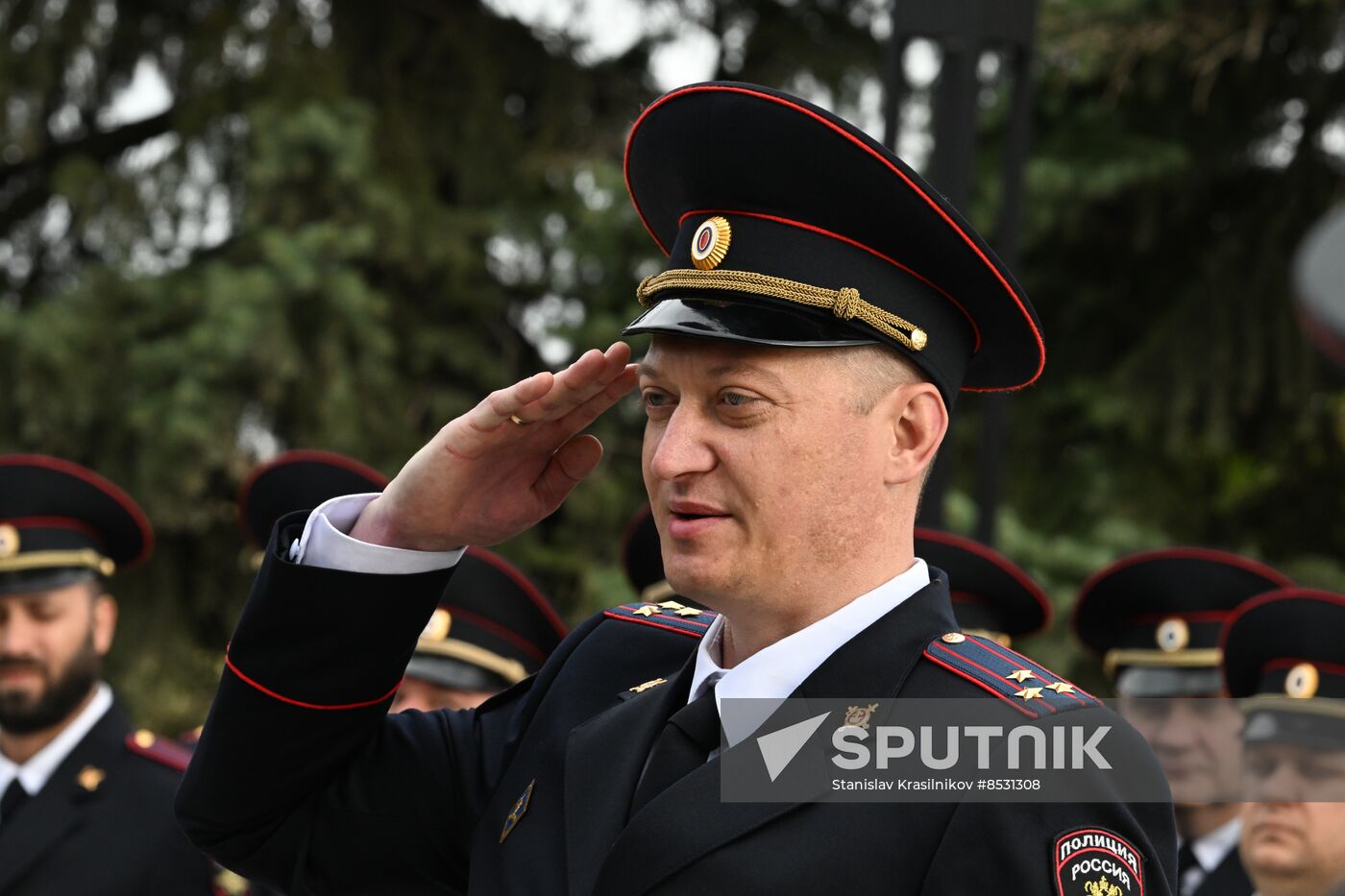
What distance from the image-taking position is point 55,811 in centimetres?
530

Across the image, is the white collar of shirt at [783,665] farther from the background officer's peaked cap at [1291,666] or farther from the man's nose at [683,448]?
the background officer's peaked cap at [1291,666]

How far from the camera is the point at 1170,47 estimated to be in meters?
8.26

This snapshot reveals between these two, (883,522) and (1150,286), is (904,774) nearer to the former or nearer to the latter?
(883,522)

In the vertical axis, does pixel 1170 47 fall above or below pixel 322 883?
above

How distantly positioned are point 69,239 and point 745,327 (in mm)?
8250

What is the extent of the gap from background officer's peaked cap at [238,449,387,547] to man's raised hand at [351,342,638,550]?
7.86 feet

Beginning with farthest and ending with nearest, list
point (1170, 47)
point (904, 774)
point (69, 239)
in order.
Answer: point (69, 239), point (1170, 47), point (904, 774)

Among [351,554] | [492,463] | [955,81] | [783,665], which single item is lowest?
[783,665]

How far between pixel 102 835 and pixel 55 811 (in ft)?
0.60

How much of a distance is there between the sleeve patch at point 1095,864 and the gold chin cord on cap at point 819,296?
671 mm

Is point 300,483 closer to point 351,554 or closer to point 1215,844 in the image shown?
point 351,554

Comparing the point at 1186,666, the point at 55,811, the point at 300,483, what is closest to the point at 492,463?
the point at 300,483

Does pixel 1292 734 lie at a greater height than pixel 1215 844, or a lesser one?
greater

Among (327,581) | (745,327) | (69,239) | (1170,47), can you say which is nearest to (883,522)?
(745,327)
